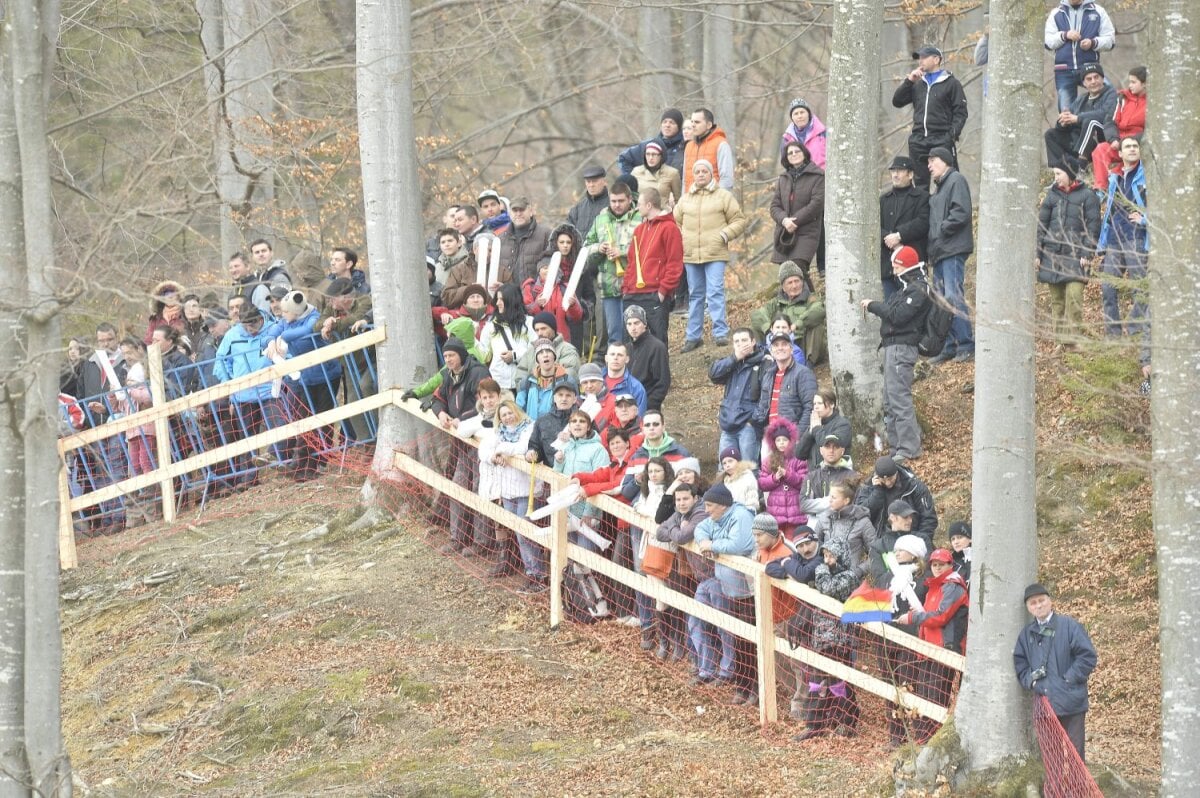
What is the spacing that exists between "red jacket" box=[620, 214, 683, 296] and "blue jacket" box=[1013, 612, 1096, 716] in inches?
255

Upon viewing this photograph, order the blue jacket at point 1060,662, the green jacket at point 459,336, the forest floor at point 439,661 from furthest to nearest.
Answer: the green jacket at point 459,336
the forest floor at point 439,661
the blue jacket at point 1060,662

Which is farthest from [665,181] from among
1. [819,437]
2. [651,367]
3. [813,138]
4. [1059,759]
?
[1059,759]

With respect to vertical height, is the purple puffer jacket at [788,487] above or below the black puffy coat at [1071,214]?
below

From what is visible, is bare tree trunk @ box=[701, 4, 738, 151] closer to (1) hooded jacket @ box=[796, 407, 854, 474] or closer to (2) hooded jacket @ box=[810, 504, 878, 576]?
(1) hooded jacket @ box=[796, 407, 854, 474]

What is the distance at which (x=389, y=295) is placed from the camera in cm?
1505

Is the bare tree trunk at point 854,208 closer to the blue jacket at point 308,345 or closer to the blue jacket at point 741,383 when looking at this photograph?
the blue jacket at point 741,383

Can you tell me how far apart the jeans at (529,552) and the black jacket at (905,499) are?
128 inches

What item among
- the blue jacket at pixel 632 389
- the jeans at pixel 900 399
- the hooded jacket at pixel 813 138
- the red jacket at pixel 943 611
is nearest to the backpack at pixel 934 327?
the jeans at pixel 900 399

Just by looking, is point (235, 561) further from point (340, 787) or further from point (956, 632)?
point (956, 632)

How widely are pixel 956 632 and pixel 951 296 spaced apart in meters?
4.62

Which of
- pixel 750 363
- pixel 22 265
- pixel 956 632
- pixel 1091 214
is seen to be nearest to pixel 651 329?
pixel 750 363

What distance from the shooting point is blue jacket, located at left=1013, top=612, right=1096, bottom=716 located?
9.23 metres

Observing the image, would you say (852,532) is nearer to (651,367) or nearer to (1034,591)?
(1034,591)

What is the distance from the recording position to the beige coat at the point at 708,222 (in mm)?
15625
